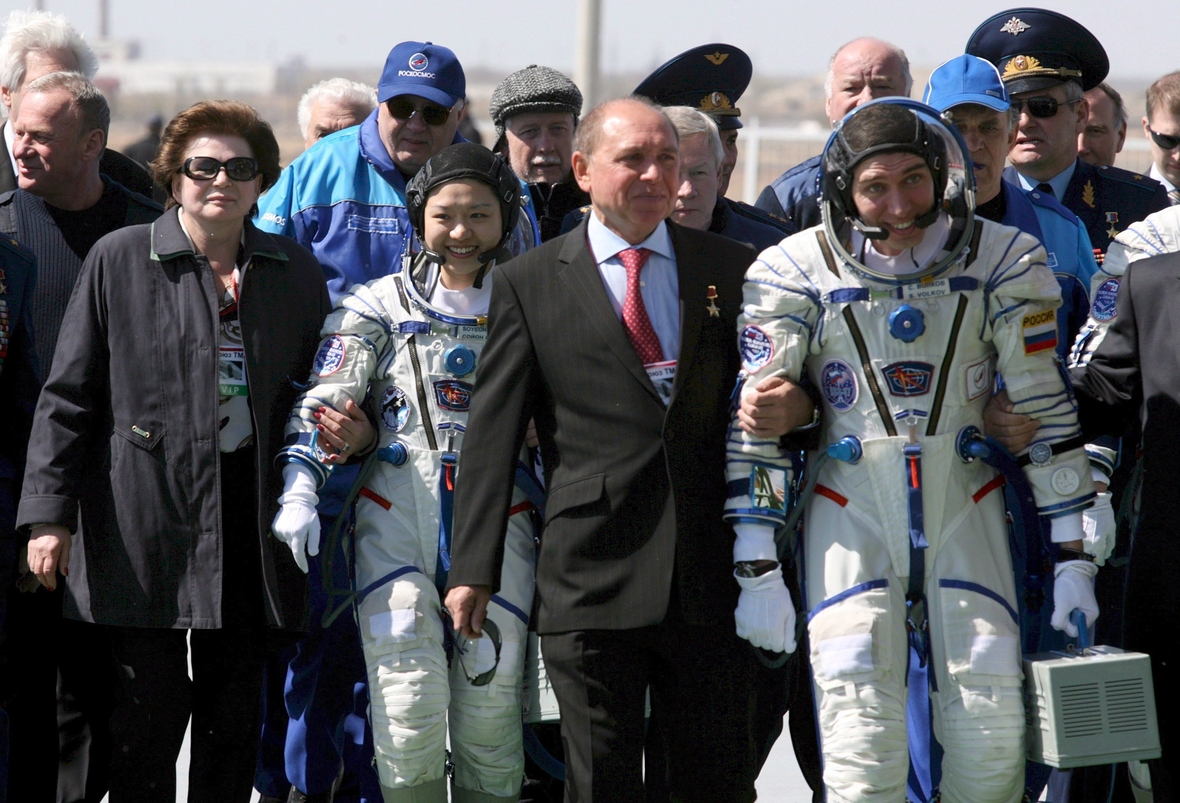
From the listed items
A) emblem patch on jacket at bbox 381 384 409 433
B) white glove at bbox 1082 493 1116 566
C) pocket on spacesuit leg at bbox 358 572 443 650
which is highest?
emblem patch on jacket at bbox 381 384 409 433

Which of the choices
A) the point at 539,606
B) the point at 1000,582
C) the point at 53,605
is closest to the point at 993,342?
the point at 1000,582

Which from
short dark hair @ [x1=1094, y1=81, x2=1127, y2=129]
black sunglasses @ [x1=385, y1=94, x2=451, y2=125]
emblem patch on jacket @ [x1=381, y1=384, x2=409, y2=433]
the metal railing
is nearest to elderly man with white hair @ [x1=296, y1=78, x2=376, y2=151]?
black sunglasses @ [x1=385, y1=94, x2=451, y2=125]

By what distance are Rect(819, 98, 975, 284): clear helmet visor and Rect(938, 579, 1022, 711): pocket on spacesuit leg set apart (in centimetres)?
78

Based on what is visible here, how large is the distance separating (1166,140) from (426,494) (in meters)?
3.51

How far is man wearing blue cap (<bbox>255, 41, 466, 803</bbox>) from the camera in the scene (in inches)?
185

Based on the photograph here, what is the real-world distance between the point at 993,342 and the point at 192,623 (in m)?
2.23

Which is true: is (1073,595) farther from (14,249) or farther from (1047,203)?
(14,249)

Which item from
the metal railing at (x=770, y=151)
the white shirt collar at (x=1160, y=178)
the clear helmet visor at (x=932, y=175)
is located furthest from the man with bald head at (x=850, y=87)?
the metal railing at (x=770, y=151)

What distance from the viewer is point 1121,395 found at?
380cm

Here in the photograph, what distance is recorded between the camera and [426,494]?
13.0 ft

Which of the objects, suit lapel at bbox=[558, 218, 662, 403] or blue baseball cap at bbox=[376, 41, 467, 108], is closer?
suit lapel at bbox=[558, 218, 662, 403]

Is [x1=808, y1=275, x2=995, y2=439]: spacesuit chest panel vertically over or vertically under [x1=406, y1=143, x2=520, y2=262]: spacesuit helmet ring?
under

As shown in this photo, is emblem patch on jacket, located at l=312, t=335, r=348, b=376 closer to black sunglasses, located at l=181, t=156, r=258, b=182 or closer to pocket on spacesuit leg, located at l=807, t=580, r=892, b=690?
black sunglasses, located at l=181, t=156, r=258, b=182

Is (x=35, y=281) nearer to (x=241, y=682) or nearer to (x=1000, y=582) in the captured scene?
(x=241, y=682)
